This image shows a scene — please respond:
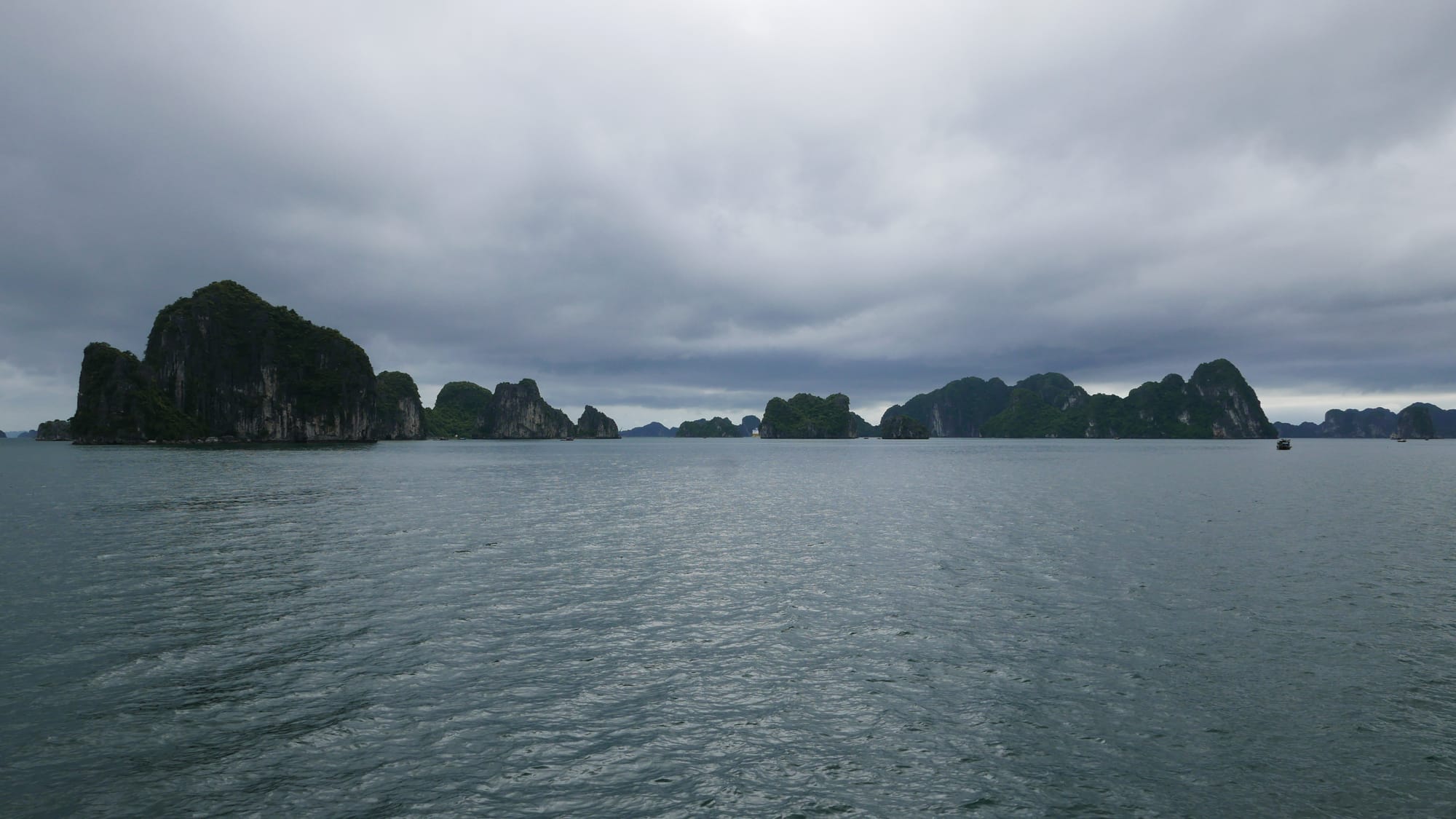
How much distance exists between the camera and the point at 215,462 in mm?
120312

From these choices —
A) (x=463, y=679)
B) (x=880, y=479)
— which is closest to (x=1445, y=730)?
(x=463, y=679)

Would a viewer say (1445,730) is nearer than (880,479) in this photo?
Yes

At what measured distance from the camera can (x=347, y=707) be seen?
49.7 feet

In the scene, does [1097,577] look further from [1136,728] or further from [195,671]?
[195,671]

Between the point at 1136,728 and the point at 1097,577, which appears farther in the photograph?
the point at 1097,577

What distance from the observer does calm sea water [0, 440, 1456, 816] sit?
11773 mm

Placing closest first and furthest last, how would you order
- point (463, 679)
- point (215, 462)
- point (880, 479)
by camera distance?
point (463, 679) < point (880, 479) < point (215, 462)

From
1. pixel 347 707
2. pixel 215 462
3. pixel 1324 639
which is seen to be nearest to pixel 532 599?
pixel 347 707

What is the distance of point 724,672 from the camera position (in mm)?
17766

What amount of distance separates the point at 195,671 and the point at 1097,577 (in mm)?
32837

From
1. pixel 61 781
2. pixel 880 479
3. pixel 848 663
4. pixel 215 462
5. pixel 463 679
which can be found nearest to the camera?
pixel 61 781

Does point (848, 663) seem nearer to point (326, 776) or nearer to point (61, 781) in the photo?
point (326, 776)

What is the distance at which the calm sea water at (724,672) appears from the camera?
38.6ft

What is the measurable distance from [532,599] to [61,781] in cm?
1435
